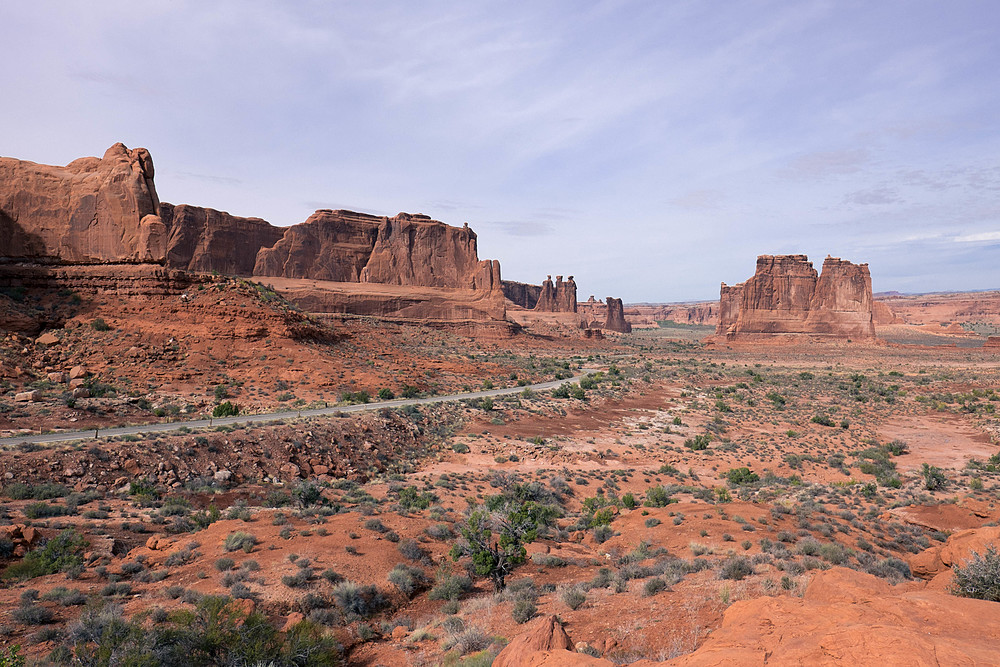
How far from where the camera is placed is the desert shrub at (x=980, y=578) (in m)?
6.92

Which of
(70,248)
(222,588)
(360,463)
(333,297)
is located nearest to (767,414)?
(360,463)

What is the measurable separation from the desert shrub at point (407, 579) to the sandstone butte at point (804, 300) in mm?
104808

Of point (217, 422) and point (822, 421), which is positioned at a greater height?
point (217, 422)

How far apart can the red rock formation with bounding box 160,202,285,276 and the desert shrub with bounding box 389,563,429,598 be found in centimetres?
6500

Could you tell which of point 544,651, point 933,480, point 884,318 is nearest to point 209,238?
point 544,651

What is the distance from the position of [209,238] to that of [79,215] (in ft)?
122

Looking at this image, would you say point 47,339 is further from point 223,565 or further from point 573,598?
point 573,598

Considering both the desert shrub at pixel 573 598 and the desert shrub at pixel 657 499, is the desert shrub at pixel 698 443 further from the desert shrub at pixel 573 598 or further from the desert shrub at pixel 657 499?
the desert shrub at pixel 573 598

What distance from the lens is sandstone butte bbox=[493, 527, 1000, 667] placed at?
4.09 metres

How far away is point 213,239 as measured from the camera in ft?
219

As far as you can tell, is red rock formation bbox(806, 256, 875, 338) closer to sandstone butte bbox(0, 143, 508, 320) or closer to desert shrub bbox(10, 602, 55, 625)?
sandstone butte bbox(0, 143, 508, 320)

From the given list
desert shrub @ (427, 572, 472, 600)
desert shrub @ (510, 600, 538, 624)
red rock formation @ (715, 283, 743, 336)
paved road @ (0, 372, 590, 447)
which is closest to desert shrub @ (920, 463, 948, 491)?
desert shrub @ (510, 600, 538, 624)

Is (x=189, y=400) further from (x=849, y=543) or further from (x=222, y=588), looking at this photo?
(x=849, y=543)

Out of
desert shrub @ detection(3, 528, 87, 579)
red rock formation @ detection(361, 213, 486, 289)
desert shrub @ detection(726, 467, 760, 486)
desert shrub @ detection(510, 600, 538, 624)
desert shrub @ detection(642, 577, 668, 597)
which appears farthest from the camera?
red rock formation @ detection(361, 213, 486, 289)
